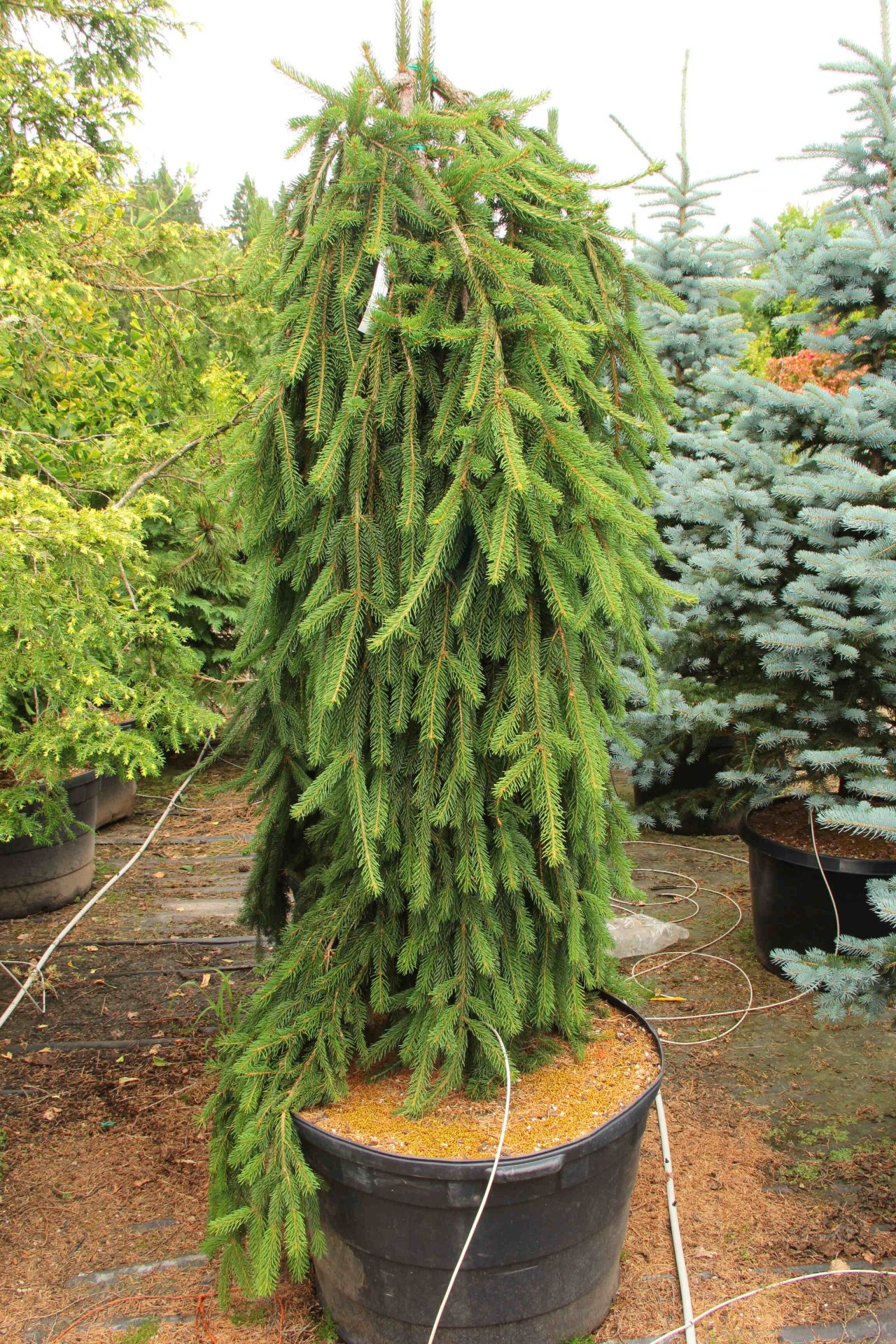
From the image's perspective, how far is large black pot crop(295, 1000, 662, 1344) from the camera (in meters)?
1.77

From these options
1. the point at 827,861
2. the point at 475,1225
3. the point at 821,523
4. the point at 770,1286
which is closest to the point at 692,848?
the point at 827,861

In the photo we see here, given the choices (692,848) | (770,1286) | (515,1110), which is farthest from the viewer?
(692,848)

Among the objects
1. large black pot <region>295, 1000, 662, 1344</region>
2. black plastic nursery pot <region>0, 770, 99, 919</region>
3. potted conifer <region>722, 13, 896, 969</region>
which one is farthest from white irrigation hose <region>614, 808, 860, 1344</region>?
black plastic nursery pot <region>0, 770, 99, 919</region>

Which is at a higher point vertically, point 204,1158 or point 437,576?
point 437,576

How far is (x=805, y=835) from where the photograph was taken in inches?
150

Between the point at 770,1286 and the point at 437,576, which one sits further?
the point at 770,1286

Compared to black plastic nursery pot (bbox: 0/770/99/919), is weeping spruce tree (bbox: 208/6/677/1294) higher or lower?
higher

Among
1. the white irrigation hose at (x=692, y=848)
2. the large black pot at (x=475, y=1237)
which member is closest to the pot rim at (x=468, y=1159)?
the large black pot at (x=475, y=1237)

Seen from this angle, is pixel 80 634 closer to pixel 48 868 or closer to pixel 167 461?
pixel 167 461

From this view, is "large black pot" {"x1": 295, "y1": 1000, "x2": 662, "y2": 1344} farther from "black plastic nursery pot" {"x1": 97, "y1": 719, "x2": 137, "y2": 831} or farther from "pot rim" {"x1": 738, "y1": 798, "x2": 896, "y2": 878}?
"black plastic nursery pot" {"x1": 97, "y1": 719, "x2": 137, "y2": 831}

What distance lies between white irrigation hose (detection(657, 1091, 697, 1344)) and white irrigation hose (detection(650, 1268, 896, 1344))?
0.02 meters

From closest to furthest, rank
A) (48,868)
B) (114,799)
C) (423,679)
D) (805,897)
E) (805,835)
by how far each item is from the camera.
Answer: (423,679)
(805,897)
(805,835)
(48,868)
(114,799)

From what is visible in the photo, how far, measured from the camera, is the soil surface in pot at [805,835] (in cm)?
362

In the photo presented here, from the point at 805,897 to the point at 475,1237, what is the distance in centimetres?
224
